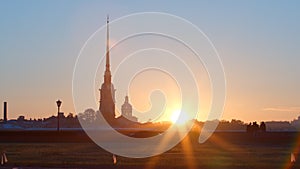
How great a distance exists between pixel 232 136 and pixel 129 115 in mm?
71093

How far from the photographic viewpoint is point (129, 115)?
137m

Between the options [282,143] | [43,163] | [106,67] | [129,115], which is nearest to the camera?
[43,163]

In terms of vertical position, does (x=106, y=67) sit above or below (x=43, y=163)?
above

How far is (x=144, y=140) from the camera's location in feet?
227

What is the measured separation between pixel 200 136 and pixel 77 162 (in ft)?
112

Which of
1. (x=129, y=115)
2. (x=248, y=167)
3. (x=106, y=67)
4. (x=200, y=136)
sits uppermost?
(x=106, y=67)

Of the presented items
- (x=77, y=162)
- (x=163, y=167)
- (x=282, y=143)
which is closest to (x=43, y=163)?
(x=77, y=162)

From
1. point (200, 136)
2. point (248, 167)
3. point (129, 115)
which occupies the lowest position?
point (248, 167)

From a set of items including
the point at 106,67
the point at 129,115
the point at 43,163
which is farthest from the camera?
the point at 106,67

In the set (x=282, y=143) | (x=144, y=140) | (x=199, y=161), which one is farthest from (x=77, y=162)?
(x=144, y=140)

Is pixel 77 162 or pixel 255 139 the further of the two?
pixel 255 139

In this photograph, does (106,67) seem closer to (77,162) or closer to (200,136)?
(200,136)

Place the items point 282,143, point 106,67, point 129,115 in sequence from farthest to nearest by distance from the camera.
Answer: point 106,67
point 129,115
point 282,143

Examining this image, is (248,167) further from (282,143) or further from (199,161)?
(282,143)
